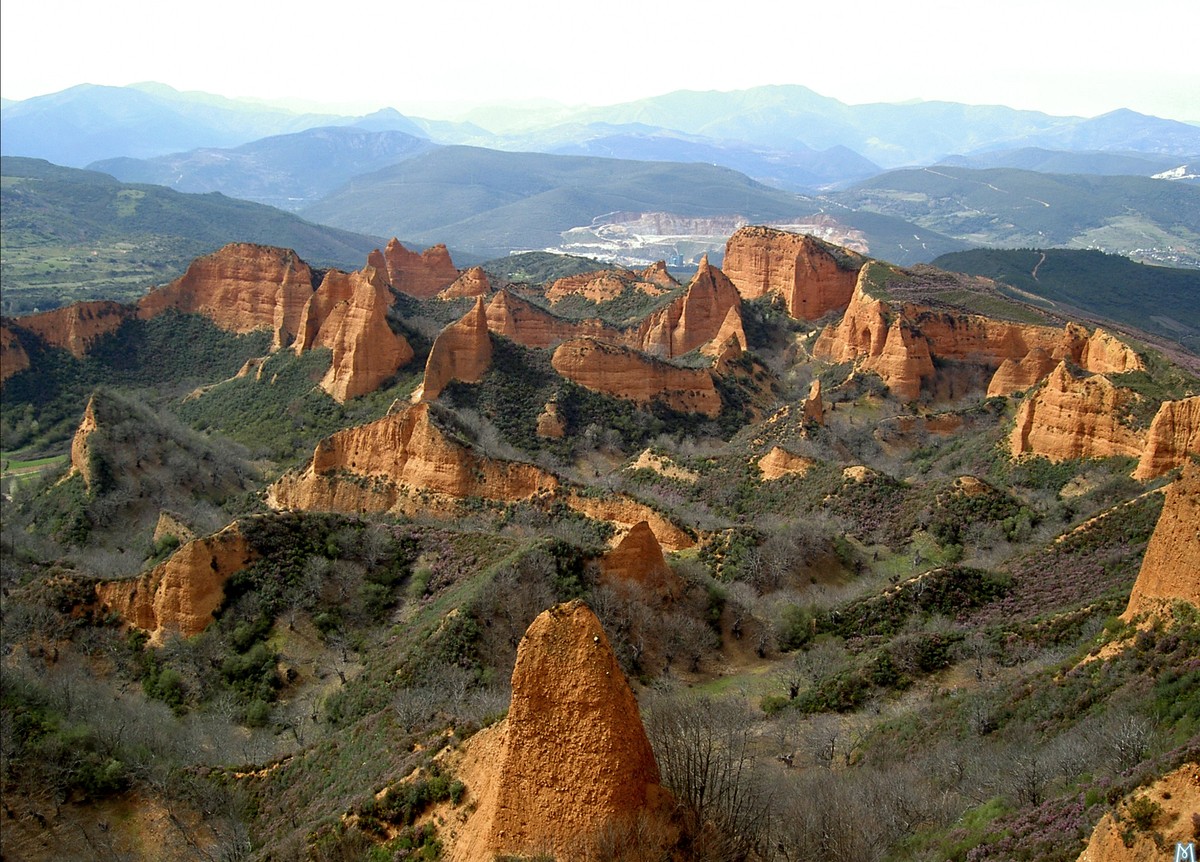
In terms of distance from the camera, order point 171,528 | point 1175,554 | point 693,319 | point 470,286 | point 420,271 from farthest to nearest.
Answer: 1. point 420,271
2. point 470,286
3. point 693,319
4. point 171,528
5. point 1175,554

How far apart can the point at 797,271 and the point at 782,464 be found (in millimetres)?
37481

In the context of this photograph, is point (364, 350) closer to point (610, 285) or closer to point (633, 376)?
point (633, 376)

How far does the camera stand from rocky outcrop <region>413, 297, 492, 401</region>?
51.1m

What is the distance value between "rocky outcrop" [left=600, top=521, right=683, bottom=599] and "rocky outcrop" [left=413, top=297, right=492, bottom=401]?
2357 centimetres

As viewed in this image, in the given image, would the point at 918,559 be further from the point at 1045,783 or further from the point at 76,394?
the point at 76,394

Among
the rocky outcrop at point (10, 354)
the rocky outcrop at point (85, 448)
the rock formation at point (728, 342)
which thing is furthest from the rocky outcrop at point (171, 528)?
the rocky outcrop at point (10, 354)

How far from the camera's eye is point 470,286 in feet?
278

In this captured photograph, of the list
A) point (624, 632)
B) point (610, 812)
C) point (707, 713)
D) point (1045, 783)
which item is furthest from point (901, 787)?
point (624, 632)

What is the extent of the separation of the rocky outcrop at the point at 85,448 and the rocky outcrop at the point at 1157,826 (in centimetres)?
4523

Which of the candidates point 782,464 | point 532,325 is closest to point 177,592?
point 782,464

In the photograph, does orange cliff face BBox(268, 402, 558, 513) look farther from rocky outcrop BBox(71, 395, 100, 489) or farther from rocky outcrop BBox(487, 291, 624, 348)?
rocky outcrop BBox(487, 291, 624, 348)

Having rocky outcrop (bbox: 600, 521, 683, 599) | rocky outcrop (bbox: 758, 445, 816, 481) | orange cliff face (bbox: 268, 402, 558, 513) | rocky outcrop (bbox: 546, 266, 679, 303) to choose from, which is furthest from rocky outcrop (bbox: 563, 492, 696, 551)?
rocky outcrop (bbox: 546, 266, 679, 303)

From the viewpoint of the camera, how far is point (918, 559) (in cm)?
3534

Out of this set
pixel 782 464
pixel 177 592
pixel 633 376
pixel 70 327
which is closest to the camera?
pixel 177 592
